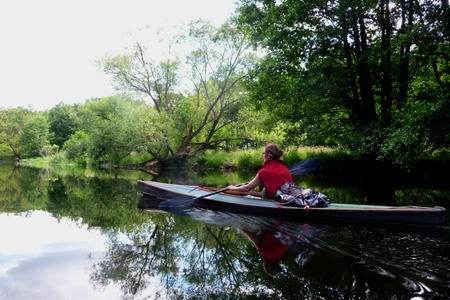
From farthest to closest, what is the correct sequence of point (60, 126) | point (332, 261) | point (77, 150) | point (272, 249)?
point (60, 126) → point (77, 150) → point (272, 249) → point (332, 261)

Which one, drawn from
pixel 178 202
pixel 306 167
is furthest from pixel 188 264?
pixel 306 167

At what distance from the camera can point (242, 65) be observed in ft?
66.5

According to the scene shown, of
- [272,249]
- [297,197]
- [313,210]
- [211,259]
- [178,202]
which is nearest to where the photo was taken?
[211,259]

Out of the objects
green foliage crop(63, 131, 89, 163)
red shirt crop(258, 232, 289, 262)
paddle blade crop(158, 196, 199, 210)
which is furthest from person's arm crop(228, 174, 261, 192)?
green foliage crop(63, 131, 89, 163)

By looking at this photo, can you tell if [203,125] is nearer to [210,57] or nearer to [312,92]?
[210,57]

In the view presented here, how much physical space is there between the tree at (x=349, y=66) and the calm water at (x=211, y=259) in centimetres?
482

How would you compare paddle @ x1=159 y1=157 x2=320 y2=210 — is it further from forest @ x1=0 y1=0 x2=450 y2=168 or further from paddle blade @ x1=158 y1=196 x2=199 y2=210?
forest @ x1=0 y1=0 x2=450 y2=168

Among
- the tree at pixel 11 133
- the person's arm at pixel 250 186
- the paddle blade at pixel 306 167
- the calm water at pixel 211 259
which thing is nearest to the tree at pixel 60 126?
the tree at pixel 11 133

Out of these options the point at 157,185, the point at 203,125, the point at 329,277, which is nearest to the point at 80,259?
the point at 329,277

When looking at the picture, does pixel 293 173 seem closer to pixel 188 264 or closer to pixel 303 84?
pixel 188 264

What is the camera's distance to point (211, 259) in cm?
313

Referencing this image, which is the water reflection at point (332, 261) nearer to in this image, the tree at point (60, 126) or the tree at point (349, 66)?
the tree at point (349, 66)

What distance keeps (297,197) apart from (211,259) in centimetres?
230

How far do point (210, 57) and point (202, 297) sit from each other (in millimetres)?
19585
